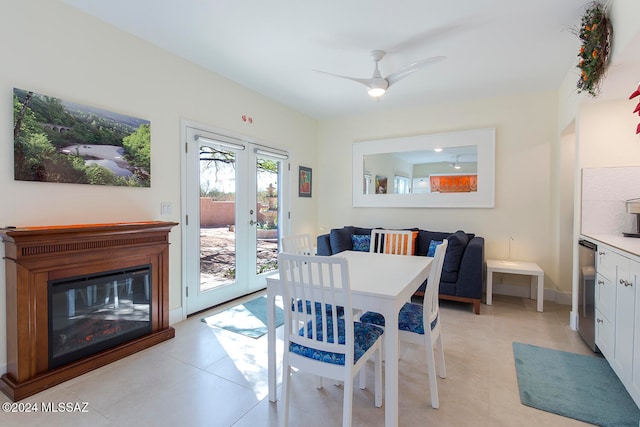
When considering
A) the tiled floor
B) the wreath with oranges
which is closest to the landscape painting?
the tiled floor

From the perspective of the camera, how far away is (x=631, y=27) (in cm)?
176

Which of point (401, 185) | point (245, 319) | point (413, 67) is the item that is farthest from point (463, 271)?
point (245, 319)

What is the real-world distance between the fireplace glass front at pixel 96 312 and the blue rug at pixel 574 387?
9.47 feet

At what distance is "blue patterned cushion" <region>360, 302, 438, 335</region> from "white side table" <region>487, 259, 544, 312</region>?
2.01 m

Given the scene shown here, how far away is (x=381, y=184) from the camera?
4.94 m

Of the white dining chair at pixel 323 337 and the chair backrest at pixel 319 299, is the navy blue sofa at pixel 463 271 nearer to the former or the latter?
the white dining chair at pixel 323 337

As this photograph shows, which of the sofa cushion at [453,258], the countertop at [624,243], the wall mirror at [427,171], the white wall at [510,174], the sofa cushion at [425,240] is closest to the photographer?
the countertop at [624,243]

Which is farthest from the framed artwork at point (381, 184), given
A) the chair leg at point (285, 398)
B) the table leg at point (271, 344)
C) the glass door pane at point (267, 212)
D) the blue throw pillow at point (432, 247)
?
the chair leg at point (285, 398)

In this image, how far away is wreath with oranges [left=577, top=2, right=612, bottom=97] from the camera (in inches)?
81.8

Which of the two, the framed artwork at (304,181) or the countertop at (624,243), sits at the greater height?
the framed artwork at (304,181)

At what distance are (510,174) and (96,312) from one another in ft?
15.5

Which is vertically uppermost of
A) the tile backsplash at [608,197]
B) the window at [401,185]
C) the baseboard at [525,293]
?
the window at [401,185]

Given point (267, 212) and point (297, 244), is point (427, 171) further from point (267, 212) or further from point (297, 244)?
point (297, 244)

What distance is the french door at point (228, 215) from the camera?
131 inches
